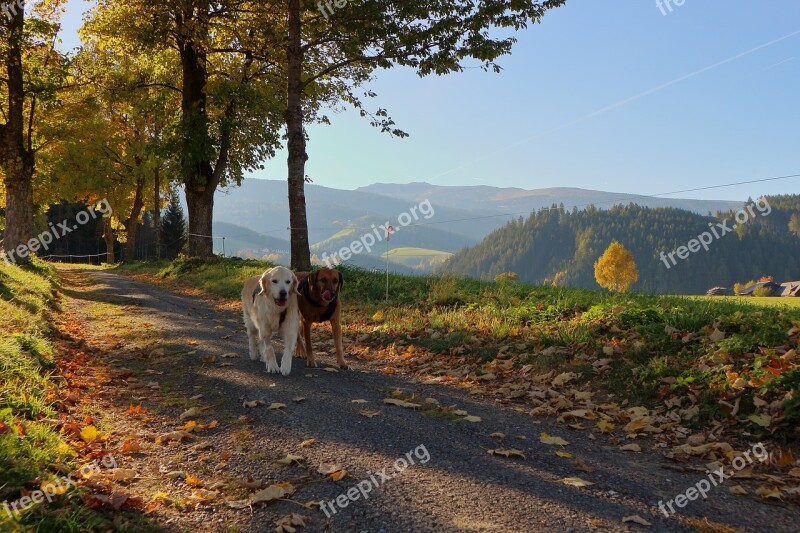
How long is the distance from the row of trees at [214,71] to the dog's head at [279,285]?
897 centimetres

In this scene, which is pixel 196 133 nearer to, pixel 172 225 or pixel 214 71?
pixel 214 71

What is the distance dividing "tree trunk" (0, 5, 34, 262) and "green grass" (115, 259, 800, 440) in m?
13.4

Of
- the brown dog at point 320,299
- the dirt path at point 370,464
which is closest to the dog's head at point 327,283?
the brown dog at point 320,299

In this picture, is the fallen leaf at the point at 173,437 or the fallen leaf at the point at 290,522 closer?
the fallen leaf at the point at 290,522

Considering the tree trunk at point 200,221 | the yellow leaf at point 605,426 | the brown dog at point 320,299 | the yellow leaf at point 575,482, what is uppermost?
the tree trunk at point 200,221

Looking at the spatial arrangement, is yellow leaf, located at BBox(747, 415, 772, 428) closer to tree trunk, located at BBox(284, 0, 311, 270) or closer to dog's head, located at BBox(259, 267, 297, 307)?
dog's head, located at BBox(259, 267, 297, 307)

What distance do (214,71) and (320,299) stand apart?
18.7 metres

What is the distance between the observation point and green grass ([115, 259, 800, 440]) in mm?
5809

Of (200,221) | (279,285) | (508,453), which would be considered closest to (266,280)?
(279,285)

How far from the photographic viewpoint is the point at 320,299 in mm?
7199

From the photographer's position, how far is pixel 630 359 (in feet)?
22.4

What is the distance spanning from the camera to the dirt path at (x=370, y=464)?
10.8 ft

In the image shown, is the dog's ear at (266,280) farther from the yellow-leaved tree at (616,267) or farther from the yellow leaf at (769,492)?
the yellow-leaved tree at (616,267)

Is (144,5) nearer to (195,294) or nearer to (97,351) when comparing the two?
(195,294)
